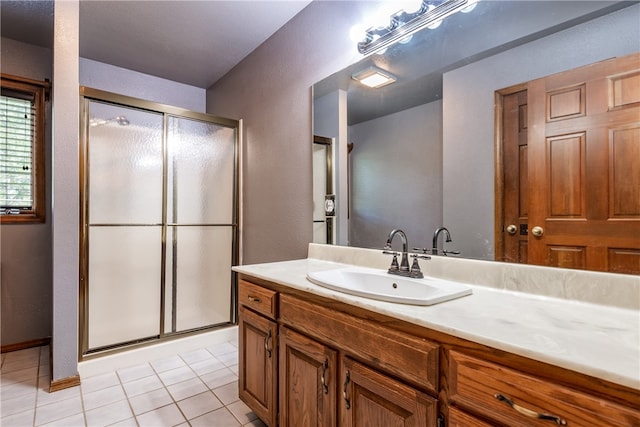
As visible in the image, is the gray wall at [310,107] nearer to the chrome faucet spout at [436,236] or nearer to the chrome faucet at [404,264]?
the chrome faucet spout at [436,236]

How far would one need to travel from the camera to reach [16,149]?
2.65 meters

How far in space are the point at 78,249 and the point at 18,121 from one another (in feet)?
4.80

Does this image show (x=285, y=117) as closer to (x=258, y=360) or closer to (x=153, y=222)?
(x=153, y=222)

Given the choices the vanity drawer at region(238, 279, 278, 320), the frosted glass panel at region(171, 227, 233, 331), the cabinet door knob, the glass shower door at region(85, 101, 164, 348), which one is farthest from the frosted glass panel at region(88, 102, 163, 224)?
the cabinet door knob

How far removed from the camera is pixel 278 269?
175cm

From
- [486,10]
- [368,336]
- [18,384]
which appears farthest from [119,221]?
[486,10]

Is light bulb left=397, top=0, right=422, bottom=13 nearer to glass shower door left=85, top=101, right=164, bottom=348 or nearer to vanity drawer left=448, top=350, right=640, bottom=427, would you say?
vanity drawer left=448, top=350, right=640, bottom=427

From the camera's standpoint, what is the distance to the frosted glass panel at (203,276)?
270cm

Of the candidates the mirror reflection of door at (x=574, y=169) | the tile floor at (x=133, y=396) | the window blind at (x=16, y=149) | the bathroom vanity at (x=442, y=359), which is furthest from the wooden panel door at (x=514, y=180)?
the window blind at (x=16, y=149)

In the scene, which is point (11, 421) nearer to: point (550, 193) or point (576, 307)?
point (576, 307)

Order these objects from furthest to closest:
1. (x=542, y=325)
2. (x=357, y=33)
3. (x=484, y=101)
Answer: (x=357, y=33)
(x=484, y=101)
(x=542, y=325)

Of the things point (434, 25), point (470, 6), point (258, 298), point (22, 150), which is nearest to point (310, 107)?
point (434, 25)

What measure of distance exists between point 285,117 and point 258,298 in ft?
4.65

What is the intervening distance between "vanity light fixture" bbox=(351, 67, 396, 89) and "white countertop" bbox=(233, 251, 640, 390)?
45.7 inches
